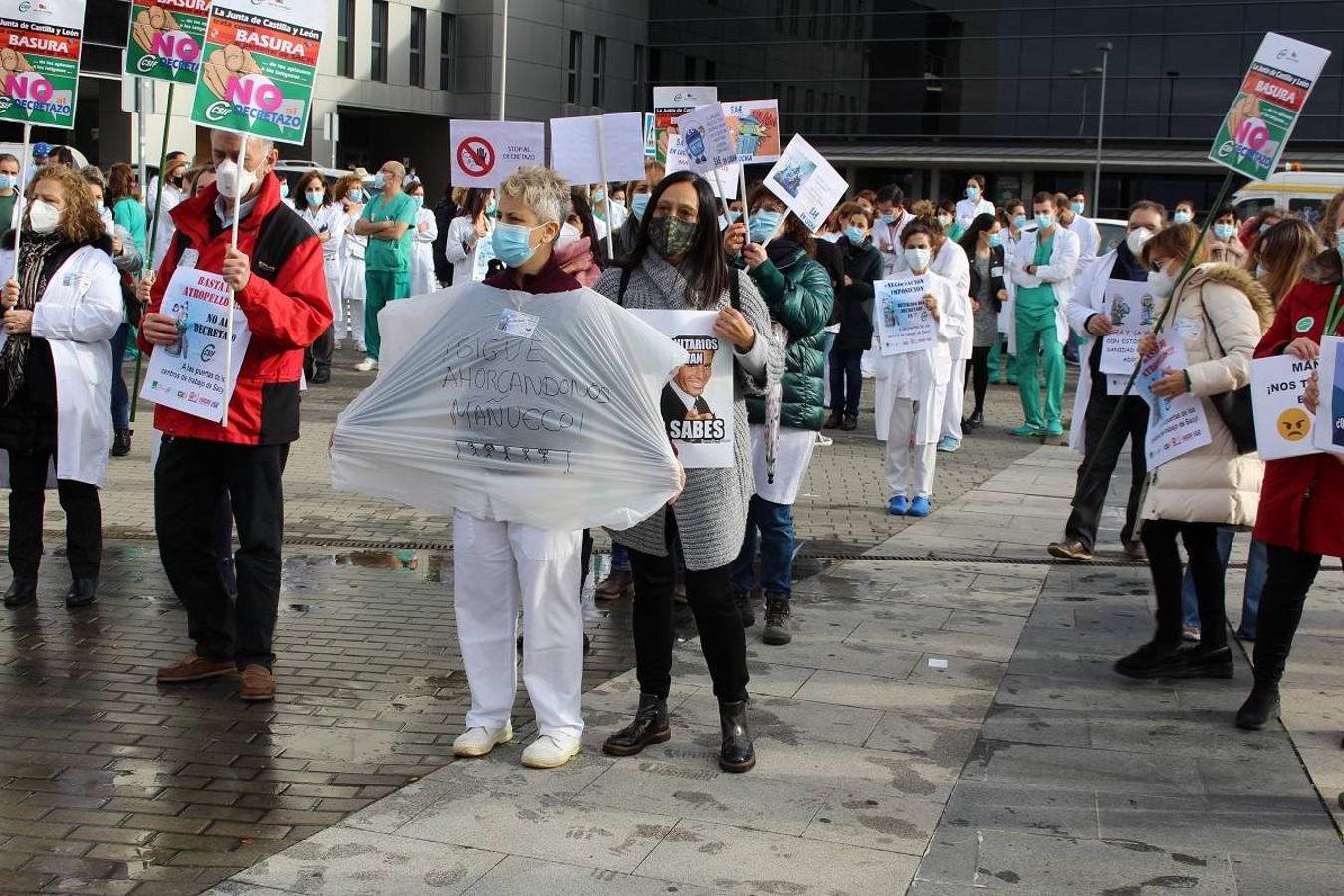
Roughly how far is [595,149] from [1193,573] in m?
→ 4.22

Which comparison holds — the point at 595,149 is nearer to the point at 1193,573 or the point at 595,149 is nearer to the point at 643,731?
the point at 1193,573

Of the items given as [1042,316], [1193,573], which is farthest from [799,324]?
[1042,316]

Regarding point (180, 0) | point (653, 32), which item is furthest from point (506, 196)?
point (653, 32)

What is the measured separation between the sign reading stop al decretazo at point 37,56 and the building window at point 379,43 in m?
40.7

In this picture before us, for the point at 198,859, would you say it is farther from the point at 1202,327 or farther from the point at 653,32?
the point at 653,32

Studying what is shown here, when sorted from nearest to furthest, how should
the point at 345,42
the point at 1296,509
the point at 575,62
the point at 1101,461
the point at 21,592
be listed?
the point at 1296,509 < the point at 21,592 < the point at 1101,461 < the point at 345,42 < the point at 575,62

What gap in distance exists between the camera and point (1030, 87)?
43469mm

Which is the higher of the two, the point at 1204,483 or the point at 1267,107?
the point at 1267,107

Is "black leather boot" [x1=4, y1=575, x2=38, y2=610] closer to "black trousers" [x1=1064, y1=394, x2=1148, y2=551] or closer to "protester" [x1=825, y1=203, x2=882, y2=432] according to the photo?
"black trousers" [x1=1064, y1=394, x2=1148, y2=551]

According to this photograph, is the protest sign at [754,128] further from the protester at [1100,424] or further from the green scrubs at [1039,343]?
the green scrubs at [1039,343]

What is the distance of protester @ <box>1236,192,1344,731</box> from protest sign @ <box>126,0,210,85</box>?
19.8 feet

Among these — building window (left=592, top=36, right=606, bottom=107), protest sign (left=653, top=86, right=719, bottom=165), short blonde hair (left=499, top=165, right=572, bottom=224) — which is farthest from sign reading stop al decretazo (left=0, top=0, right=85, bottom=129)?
building window (left=592, top=36, right=606, bottom=107)

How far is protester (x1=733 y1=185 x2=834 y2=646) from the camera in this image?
22.9 feet

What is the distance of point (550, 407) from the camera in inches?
205
